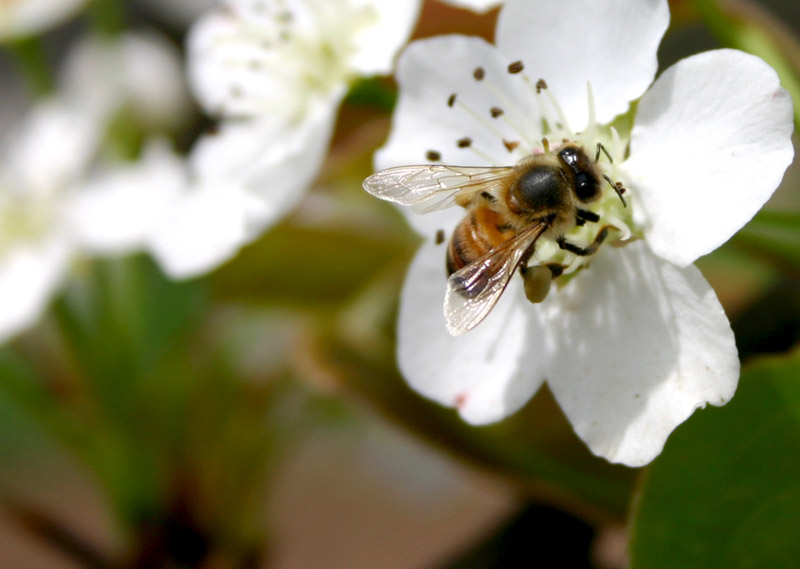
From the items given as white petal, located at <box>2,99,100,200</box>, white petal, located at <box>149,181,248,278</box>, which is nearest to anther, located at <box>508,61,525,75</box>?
white petal, located at <box>149,181,248,278</box>

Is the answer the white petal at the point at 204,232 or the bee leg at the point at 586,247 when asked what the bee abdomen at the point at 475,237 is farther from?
the white petal at the point at 204,232

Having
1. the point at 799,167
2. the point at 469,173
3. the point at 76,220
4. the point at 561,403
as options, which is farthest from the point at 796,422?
the point at 76,220

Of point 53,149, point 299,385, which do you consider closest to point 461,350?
point 299,385

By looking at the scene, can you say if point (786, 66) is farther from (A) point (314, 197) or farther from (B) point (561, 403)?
(A) point (314, 197)

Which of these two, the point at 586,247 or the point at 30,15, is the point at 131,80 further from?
the point at 586,247

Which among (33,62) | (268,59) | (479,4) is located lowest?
(33,62)

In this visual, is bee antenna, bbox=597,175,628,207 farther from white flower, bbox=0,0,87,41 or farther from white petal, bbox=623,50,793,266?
white flower, bbox=0,0,87,41

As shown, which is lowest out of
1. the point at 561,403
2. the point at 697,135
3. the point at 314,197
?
the point at 314,197

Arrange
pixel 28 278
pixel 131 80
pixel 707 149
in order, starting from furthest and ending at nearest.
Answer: pixel 131 80
pixel 28 278
pixel 707 149
